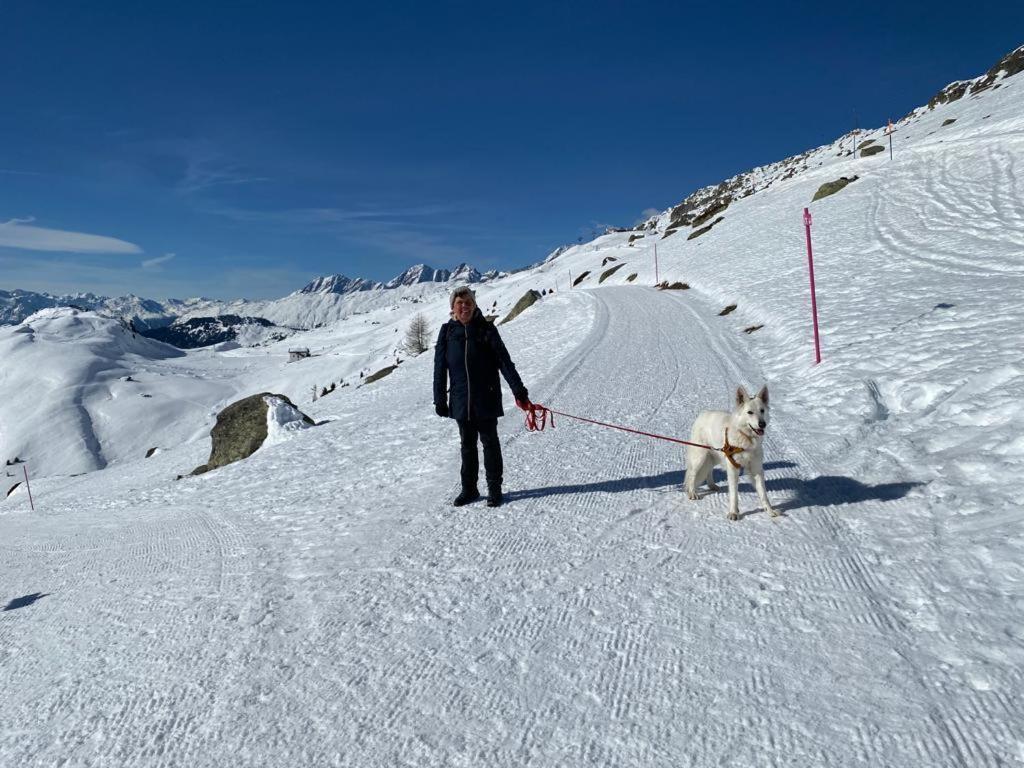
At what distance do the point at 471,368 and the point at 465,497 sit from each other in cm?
161

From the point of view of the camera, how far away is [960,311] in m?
11.6

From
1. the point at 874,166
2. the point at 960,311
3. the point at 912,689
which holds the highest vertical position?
the point at 874,166

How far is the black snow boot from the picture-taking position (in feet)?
22.0

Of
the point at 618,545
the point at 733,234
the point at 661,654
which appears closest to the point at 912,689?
the point at 661,654

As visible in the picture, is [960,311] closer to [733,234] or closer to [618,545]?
[618,545]

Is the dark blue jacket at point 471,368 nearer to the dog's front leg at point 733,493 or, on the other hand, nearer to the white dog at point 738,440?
the white dog at point 738,440

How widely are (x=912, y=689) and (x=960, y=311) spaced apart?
449 inches

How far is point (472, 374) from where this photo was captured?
6258 millimetres

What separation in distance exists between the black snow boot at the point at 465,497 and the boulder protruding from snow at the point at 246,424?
9.59 m

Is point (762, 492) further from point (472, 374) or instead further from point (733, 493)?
point (472, 374)

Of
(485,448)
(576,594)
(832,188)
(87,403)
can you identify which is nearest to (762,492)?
(576,594)

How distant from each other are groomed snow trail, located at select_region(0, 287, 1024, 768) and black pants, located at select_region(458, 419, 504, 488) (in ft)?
1.39

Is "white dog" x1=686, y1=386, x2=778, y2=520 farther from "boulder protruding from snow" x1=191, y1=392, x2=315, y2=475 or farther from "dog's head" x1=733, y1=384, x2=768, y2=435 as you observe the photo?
"boulder protruding from snow" x1=191, y1=392, x2=315, y2=475

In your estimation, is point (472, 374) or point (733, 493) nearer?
point (733, 493)
